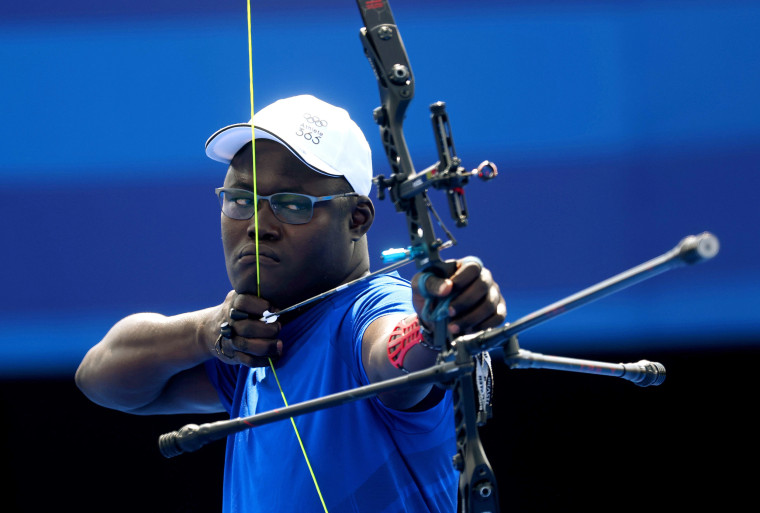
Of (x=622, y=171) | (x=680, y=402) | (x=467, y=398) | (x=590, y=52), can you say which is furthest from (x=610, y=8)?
(x=467, y=398)

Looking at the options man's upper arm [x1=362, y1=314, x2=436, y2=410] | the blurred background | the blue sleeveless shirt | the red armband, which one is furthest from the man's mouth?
the blurred background

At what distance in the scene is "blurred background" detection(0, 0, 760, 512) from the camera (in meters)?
2.27

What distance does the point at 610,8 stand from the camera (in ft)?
7.62

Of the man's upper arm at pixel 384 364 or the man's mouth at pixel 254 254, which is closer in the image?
the man's upper arm at pixel 384 364

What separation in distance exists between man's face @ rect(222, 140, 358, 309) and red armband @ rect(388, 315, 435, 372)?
1.08ft

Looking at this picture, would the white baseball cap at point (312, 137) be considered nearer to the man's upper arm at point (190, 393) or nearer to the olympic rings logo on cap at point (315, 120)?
the olympic rings logo on cap at point (315, 120)

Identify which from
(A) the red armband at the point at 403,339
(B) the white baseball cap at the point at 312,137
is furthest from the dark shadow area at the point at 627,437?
(A) the red armband at the point at 403,339

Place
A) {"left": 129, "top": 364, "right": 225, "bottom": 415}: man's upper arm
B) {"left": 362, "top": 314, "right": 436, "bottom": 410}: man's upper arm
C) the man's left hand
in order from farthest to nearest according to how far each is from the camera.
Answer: {"left": 129, "top": 364, "right": 225, "bottom": 415}: man's upper arm
{"left": 362, "top": 314, "right": 436, "bottom": 410}: man's upper arm
the man's left hand

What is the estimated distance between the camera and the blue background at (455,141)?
2.30 meters

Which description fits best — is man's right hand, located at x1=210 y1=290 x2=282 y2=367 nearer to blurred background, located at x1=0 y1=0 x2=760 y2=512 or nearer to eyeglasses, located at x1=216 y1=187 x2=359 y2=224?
eyeglasses, located at x1=216 y1=187 x2=359 y2=224

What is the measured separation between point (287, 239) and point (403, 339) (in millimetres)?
→ 393

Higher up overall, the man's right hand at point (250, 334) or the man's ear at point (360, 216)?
the man's ear at point (360, 216)

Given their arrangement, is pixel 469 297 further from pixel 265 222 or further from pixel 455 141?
pixel 455 141

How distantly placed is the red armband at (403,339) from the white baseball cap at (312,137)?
422mm
